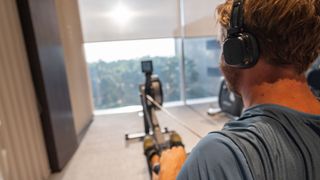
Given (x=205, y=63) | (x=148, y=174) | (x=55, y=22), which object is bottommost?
(x=148, y=174)

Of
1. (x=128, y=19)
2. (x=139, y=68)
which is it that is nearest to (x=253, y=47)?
(x=128, y=19)

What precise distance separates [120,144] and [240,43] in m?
2.34

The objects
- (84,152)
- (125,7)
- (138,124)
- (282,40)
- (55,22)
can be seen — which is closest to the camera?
(282,40)

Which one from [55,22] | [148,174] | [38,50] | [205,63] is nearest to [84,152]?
[148,174]

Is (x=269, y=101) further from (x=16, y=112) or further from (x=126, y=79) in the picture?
(x=126, y=79)

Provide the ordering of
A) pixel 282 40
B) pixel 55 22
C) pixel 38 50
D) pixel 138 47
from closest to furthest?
pixel 282 40 < pixel 38 50 < pixel 55 22 < pixel 138 47

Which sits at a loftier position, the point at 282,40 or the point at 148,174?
the point at 282,40

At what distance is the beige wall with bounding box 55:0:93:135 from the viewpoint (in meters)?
2.97

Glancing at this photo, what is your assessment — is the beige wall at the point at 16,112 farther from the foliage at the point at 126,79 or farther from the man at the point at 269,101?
the foliage at the point at 126,79

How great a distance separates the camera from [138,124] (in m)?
3.40

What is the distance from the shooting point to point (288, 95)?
2.15ft

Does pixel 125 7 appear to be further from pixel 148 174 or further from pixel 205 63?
pixel 148 174

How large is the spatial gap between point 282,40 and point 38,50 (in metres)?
1.87

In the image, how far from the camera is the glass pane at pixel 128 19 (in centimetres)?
364
